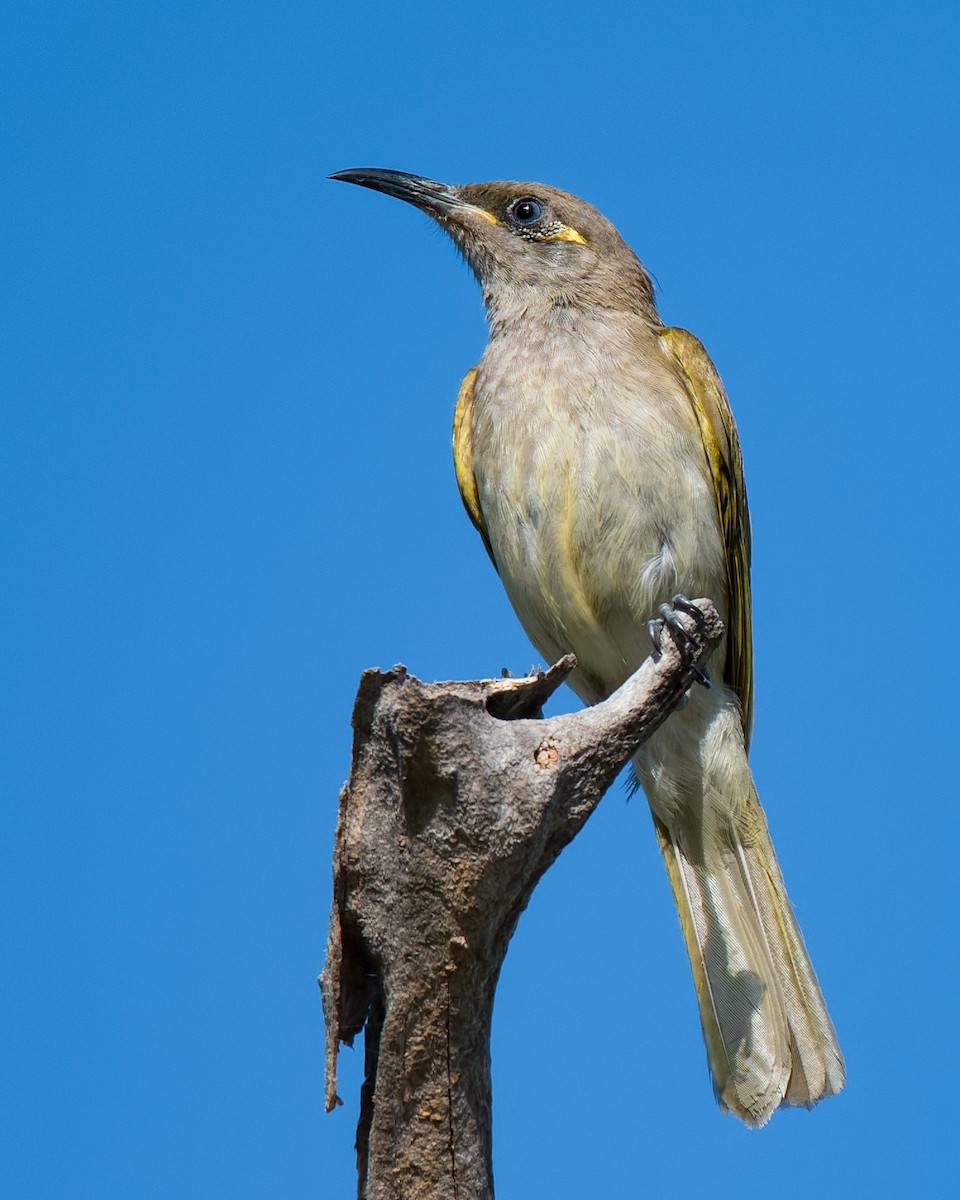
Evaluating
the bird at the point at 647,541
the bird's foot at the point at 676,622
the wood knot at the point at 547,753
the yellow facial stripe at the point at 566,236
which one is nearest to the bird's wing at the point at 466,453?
the bird at the point at 647,541

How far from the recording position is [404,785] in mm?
5148

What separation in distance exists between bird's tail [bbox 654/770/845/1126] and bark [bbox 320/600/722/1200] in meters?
2.41

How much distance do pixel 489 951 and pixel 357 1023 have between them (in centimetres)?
56

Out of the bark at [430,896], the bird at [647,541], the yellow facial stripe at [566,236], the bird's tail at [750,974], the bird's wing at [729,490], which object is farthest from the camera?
the yellow facial stripe at [566,236]

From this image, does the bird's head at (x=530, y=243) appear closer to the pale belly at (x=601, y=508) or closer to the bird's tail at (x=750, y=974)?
the pale belly at (x=601, y=508)

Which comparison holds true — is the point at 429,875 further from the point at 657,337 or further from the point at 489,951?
the point at 657,337

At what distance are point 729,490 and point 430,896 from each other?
12.0 feet

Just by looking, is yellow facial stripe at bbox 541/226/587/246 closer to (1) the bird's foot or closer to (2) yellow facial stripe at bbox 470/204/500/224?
(2) yellow facial stripe at bbox 470/204/500/224

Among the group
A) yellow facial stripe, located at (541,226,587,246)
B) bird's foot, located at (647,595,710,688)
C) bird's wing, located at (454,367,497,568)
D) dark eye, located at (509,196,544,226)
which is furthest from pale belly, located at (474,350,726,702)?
dark eye, located at (509,196,544,226)

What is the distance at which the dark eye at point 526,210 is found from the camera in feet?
29.1

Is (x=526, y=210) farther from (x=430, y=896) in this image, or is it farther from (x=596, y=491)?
(x=430, y=896)

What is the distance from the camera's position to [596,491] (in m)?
7.30

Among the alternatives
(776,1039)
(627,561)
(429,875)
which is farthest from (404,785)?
(776,1039)

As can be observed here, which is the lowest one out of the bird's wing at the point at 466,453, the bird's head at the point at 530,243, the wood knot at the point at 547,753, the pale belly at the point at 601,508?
the wood knot at the point at 547,753
